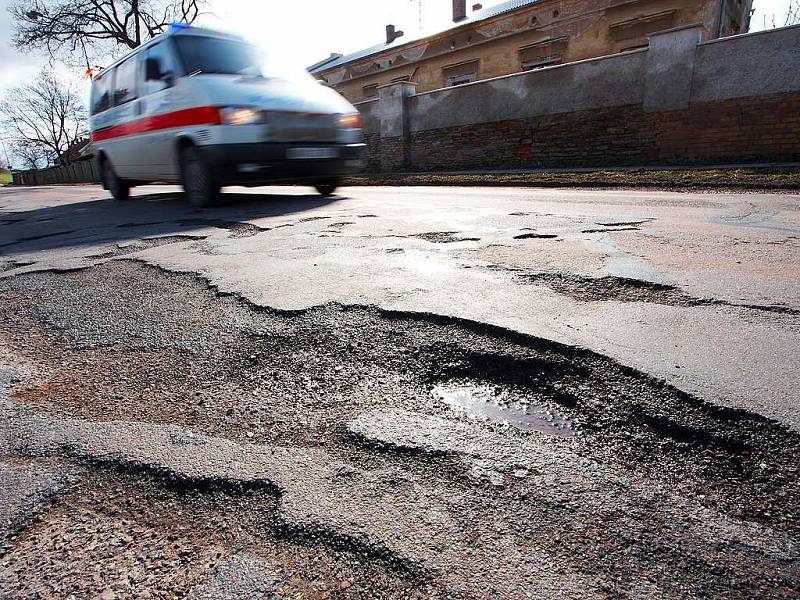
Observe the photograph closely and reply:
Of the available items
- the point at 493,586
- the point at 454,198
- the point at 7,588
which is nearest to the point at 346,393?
the point at 493,586

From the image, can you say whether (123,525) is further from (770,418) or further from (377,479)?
(770,418)

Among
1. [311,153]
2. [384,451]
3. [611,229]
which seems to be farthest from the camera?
[311,153]

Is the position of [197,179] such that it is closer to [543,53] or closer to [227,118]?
[227,118]

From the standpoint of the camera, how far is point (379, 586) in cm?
89

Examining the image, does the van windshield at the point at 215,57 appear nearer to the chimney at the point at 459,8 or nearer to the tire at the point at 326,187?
the tire at the point at 326,187

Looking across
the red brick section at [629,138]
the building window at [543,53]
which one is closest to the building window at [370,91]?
the building window at [543,53]

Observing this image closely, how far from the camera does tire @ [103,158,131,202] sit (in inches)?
331

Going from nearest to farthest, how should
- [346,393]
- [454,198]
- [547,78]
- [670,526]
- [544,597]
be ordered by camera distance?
[544,597] < [670,526] < [346,393] < [454,198] < [547,78]

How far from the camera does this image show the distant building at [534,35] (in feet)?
52.8

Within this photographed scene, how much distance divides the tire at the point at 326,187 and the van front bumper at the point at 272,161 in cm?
84

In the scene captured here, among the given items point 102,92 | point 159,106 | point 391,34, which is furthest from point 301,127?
point 391,34

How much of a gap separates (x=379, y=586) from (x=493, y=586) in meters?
0.21

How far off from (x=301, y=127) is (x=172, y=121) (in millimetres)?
1609

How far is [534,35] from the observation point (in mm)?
19219
